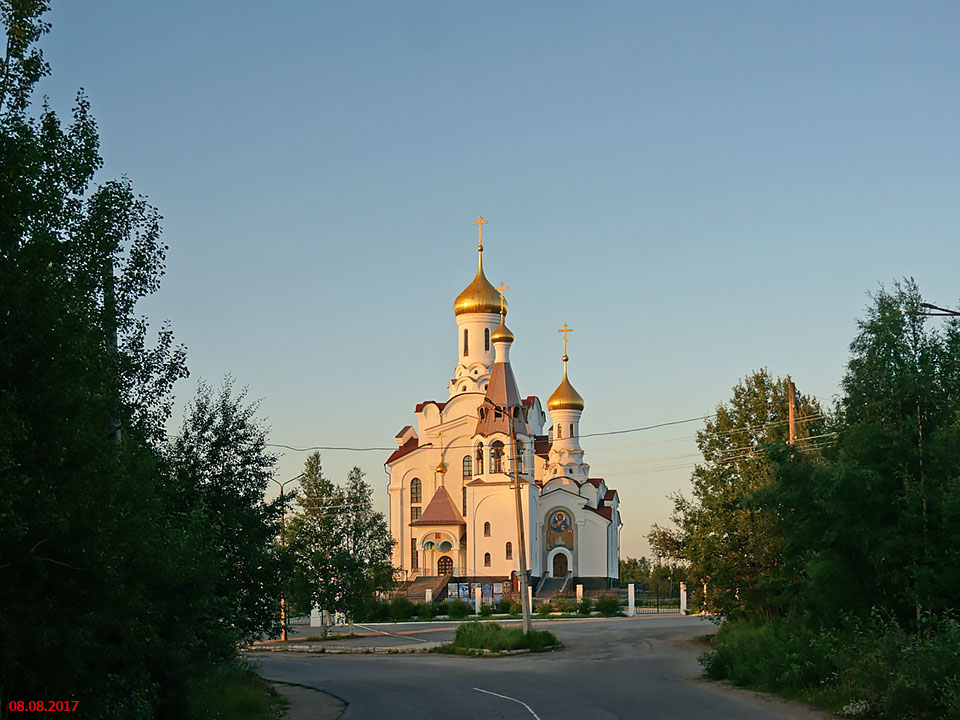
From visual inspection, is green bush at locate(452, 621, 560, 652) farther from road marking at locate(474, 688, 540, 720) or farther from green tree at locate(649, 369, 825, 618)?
road marking at locate(474, 688, 540, 720)

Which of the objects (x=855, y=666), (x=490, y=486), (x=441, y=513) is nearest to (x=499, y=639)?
(x=855, y=666)

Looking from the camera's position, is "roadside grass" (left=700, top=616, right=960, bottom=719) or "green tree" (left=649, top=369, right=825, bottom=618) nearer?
"roadside grass" (left=700, top=616, right=960, bottom=719)

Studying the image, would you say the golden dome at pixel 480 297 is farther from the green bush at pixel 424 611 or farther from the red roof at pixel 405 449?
the green bush at pixel 424 611

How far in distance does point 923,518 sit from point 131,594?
12944 mm

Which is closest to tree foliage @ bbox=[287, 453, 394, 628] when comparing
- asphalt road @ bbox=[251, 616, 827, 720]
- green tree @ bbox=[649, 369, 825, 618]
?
asphalt road @ bbox=[251, 616, 827, 720]

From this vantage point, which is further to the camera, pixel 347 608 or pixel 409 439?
pixel 409 439

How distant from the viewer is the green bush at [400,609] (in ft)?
178

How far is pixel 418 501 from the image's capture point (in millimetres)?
76000

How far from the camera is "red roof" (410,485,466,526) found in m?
70.6

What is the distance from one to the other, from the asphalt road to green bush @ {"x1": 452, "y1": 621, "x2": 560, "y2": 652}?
89cm

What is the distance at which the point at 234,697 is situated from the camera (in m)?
16.9

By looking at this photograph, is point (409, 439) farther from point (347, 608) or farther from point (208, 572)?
point (208, 572)

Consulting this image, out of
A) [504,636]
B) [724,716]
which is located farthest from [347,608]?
[724,716]

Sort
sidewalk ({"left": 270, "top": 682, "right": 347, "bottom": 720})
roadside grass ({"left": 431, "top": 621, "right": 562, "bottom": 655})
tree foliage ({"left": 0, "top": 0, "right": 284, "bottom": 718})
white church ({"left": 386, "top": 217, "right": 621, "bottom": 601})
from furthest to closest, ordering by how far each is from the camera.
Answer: white church ({"left": 386, "top": 217, "right": 621, "bottom": 601})
roadside grass ({"left": 431, "top": 621, "right": 562, "bottom": 655})
sidewalk ({"left": 270, "top": 682, "right": 347, "bottom": 720})
tree foliage ({"left": 0, "top": 0, "right": 284, "bottom": 718})
